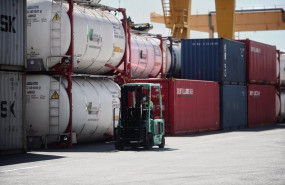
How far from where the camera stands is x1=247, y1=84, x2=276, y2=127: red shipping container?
3491 centimetres

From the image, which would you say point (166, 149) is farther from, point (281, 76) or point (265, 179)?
point (281, 76)

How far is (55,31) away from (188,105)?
975 cm

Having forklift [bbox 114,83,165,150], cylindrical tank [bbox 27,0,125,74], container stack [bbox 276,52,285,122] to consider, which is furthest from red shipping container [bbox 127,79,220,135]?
container stack [bbox 276,52,285,122]

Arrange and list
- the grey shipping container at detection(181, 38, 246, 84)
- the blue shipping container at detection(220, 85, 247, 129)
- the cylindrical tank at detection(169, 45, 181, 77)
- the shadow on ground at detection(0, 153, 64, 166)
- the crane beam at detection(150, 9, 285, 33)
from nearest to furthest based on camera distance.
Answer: the shadow on ground at detection(0, 153, 64, 166) < the grey shipping container at detection(181, 38, 246, 84) < the blue shipping container at detection(220, 85, 247, 129) < the cylindrical tank at detection(169, 45, 181, 77) < the crane beam at detection(150, 9, 285, 33)

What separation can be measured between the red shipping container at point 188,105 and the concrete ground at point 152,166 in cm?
672

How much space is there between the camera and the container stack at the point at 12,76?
1711 centimetres

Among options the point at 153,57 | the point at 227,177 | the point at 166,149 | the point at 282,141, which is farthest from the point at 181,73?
the point at 227,177

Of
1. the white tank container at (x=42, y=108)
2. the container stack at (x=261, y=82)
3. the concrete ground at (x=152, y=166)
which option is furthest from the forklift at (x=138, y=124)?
the container stack at (x=261, y=82)

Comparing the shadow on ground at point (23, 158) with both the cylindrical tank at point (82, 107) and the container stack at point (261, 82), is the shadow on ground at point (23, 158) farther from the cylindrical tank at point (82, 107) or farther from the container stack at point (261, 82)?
the container stack at point (261, 82)

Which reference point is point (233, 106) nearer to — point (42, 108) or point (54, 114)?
point (54, 114)

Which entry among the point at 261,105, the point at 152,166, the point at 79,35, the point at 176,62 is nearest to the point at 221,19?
the point at 261,105

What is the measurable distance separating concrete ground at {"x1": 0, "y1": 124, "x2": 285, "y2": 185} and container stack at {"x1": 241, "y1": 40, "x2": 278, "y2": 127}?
15.6m

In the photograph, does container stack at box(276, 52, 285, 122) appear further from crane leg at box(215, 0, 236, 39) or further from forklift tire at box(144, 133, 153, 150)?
forklift tire at box(144, 133, 153, 150)

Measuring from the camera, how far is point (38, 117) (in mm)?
19719
